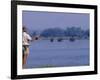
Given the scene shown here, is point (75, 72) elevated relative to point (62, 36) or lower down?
lower down

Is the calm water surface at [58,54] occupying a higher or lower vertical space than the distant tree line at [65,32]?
lower

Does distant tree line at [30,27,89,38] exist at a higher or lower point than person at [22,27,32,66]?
higher

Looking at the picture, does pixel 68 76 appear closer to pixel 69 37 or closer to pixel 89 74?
pixel 89 74

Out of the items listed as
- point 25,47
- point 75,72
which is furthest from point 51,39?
point 75,72

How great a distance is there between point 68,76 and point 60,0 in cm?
68

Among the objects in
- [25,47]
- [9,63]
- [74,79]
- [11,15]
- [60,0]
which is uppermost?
[60,0]

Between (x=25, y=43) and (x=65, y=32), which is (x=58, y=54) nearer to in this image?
(x=65, y=32)

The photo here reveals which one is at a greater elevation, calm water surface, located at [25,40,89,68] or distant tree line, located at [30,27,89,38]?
distant tree line, located at [30,27,89,38]

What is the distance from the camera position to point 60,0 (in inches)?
79.9

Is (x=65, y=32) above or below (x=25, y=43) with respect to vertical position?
above

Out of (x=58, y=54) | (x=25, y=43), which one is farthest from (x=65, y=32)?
(x=25, y=43)

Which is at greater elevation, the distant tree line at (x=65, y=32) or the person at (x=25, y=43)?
the distant tree line at (x=65, y=32)

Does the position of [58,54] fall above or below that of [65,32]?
below

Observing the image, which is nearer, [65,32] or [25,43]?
[25,43]
